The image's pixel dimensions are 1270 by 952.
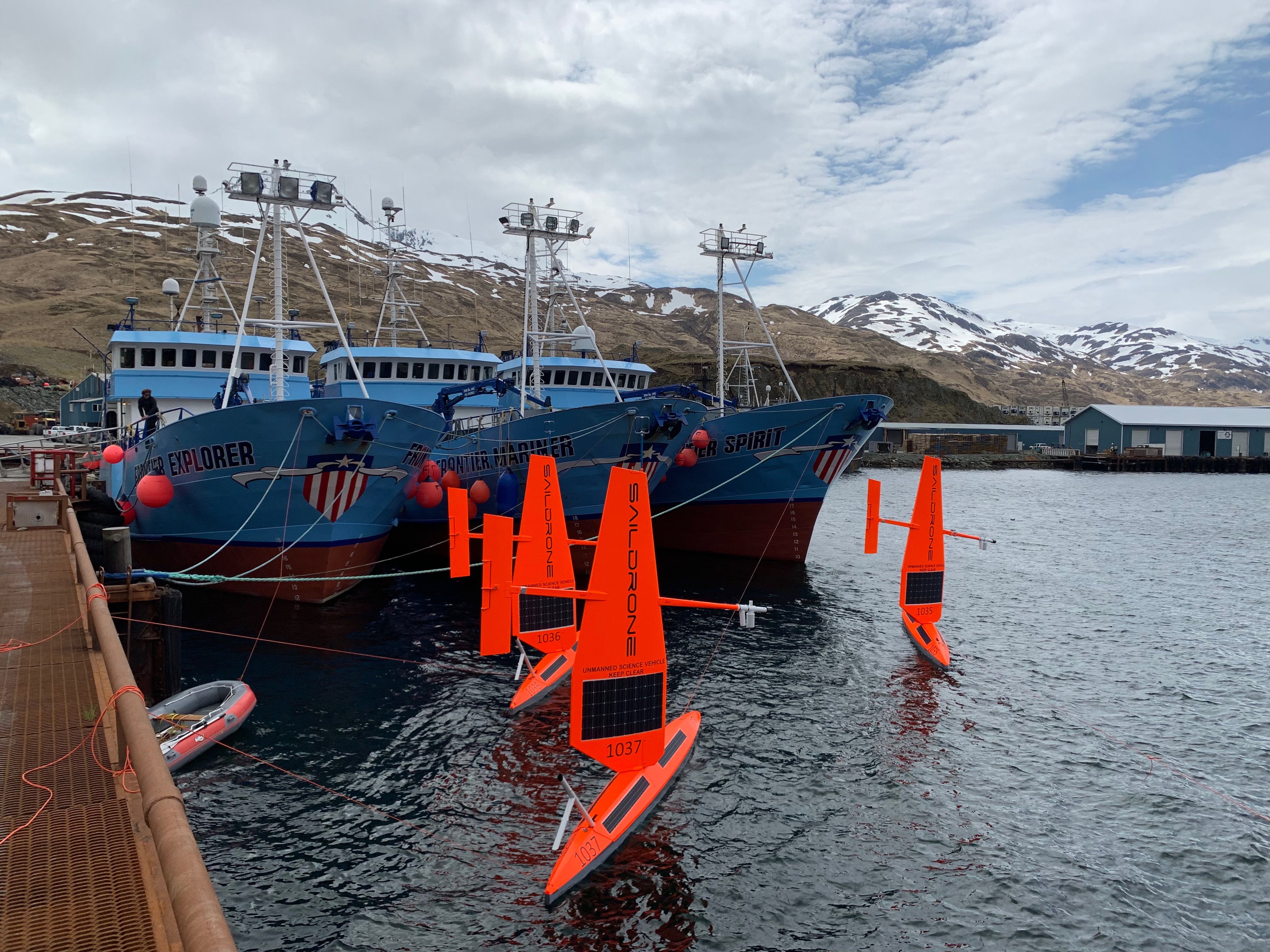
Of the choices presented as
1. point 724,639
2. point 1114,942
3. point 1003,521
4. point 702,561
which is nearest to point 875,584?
point 702,561

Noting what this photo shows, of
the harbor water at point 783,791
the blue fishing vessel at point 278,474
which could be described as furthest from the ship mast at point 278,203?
the harbor water at point 783,791

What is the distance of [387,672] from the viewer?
60.3 feet

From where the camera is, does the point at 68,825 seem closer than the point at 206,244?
Yes

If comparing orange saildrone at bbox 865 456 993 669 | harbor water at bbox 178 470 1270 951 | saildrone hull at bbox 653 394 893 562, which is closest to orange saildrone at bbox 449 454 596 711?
harbor water at bbox 178 470 1270 951

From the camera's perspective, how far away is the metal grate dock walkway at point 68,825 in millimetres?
5121

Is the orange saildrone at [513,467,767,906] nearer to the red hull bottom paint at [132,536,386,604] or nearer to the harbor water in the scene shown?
the harbor water

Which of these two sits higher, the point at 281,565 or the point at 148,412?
the point at 148,412

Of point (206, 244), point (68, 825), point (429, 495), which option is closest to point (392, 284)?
point (206, 244)

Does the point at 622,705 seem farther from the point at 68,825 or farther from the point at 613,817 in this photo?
the point at 68,825

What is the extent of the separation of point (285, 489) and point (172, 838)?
1862cm

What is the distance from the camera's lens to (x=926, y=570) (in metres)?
21.1

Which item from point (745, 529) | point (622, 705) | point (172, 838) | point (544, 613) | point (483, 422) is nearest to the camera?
point (172, 838)

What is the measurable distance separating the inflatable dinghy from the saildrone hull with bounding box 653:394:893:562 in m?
16.8

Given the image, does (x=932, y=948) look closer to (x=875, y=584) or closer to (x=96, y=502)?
(x=875, y=584)
